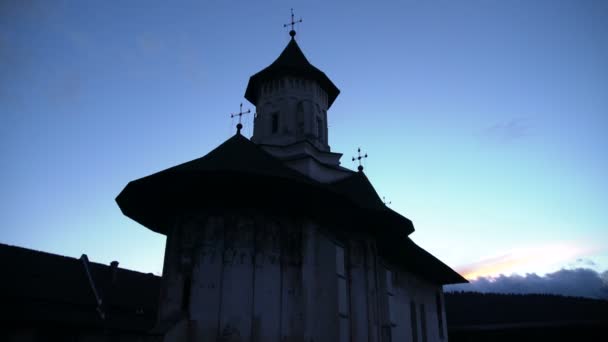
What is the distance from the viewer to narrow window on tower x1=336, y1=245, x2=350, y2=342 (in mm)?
13406

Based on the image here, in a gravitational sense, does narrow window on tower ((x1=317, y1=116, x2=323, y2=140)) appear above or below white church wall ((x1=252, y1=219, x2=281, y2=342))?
above

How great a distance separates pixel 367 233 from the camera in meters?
16.4

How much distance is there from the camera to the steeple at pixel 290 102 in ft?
64.6

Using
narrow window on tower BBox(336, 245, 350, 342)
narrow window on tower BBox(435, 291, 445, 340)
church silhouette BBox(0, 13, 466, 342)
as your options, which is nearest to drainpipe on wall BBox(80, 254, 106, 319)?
church silhouette BBox(0, 13, 466, 342)

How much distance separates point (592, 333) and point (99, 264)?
87.7 ft

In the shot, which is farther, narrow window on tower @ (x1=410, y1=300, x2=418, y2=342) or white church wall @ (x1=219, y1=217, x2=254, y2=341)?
narrow window on tower @ (x1=410, y1=300, x2=418, y2=342)

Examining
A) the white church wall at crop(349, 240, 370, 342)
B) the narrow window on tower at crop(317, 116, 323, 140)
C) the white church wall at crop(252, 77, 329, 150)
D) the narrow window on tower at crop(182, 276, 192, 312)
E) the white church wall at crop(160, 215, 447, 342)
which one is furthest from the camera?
the narrow window on tower at crop(317, 116, 323, 140)

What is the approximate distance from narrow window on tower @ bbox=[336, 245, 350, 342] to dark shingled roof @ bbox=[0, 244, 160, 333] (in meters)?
8.92

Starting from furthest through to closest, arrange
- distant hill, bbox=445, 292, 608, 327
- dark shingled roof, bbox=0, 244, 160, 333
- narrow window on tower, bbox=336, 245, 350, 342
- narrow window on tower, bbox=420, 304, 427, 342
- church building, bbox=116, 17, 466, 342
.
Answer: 1. distant hill, bbox=445, 292, 608, 327
2. narrow window on tower, bbox=420, 304, 427, 342
3. dark shingled roof, bbox=0, 244, 160, 333
4. narrow window on tower, bbox=336, 245, 350, 342
5. church building, bbox=116, 17, 466, 342

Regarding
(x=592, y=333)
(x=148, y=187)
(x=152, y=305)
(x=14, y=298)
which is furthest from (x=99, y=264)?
(x=592, y=333)

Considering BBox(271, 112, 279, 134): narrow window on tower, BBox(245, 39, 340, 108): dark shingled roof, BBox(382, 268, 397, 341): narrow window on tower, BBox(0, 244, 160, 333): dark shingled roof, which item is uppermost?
BBox(245, 39, 340, 108): dark shingled roof

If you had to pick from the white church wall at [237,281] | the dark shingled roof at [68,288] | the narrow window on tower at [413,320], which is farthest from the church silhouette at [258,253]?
the dark shingled roof at [68,288]

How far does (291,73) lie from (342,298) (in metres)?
10.2

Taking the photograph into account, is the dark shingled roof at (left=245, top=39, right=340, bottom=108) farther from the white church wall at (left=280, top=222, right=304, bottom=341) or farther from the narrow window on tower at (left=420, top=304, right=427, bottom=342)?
the narrow window on tower at (left=420, top=304, right=427, bottom=342)
